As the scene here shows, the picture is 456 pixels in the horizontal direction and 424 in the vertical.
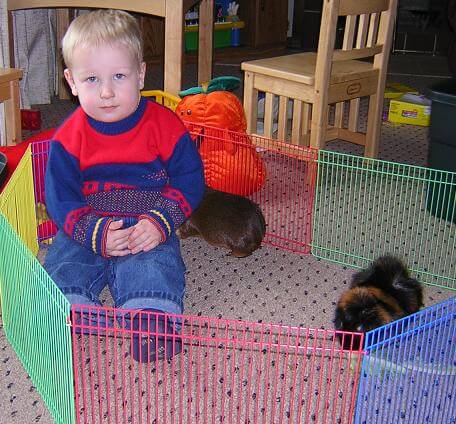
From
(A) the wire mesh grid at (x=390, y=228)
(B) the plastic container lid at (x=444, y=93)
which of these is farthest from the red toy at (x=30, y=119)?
(B) the plastic container lid at (x=444, y=93)

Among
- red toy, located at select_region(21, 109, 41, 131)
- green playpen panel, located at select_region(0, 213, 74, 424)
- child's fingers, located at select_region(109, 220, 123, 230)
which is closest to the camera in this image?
green playpen panel, located at select_region(0, 213, 74, 424)

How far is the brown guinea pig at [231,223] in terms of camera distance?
161cm

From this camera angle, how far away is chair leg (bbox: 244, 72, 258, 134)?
2292mm

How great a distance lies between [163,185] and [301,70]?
941mm

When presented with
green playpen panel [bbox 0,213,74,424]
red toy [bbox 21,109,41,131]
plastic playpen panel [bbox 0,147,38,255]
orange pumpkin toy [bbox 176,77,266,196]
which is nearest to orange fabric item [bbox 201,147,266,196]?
orange pumpkin toy [bbox 176,77,266,196]

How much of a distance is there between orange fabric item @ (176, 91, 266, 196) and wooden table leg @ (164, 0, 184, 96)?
4.6 inches

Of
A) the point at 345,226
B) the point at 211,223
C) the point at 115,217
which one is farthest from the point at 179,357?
the point at 345,226

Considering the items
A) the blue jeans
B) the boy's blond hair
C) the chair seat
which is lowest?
the blue jeans

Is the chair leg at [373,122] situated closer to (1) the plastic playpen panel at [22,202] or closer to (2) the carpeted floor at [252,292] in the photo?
(2) the carpeted floor at [252,292]

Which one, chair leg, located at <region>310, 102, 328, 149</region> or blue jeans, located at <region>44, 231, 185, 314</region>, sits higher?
chair leg, located at <region>310, 102, 328, 149</region>

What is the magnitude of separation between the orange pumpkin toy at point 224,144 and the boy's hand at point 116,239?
495mm

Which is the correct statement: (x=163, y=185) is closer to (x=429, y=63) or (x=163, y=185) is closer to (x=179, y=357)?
(x=179, y=357)

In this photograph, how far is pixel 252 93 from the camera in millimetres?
2309

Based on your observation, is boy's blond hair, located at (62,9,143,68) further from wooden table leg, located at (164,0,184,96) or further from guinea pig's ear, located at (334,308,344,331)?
wooden table leg, located at (164,0,184,96)
